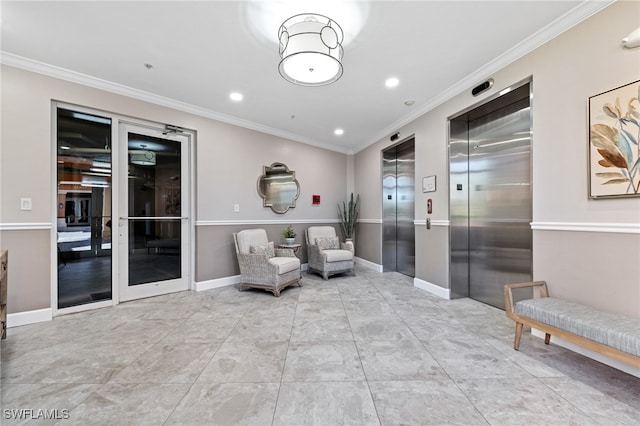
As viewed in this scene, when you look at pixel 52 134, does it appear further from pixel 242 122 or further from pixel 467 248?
pixel 467 248

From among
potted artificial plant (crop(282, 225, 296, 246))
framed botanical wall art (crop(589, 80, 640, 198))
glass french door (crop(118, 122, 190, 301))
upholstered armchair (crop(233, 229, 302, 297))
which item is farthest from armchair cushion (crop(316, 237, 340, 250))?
framed botanical wall art (crop(589, 80, 640, 198))

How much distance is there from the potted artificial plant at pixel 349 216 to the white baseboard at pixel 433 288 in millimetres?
1963

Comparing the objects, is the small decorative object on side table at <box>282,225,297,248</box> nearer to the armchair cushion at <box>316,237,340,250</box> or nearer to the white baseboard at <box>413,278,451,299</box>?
the armchair cushion at <box>316,237,340,250</box>

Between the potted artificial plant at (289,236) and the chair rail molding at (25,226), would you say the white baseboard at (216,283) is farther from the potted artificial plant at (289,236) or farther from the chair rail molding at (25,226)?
the chair rail molding at (25,226)

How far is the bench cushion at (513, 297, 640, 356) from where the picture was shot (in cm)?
157

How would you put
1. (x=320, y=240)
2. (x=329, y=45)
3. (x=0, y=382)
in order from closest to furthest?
(x=0, y=382)
(x=329, y=45)
(x=320, y=240)

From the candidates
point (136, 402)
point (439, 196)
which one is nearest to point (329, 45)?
point (439, 196)

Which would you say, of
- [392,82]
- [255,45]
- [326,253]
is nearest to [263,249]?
[326,253]

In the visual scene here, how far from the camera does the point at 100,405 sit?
1582mm

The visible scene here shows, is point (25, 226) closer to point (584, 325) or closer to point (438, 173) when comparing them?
point (438, 173)

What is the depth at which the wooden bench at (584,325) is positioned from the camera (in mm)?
1560

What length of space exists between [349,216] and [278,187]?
1791 millimetres

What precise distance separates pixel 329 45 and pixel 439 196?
2495 mm

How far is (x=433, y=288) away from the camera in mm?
3799
